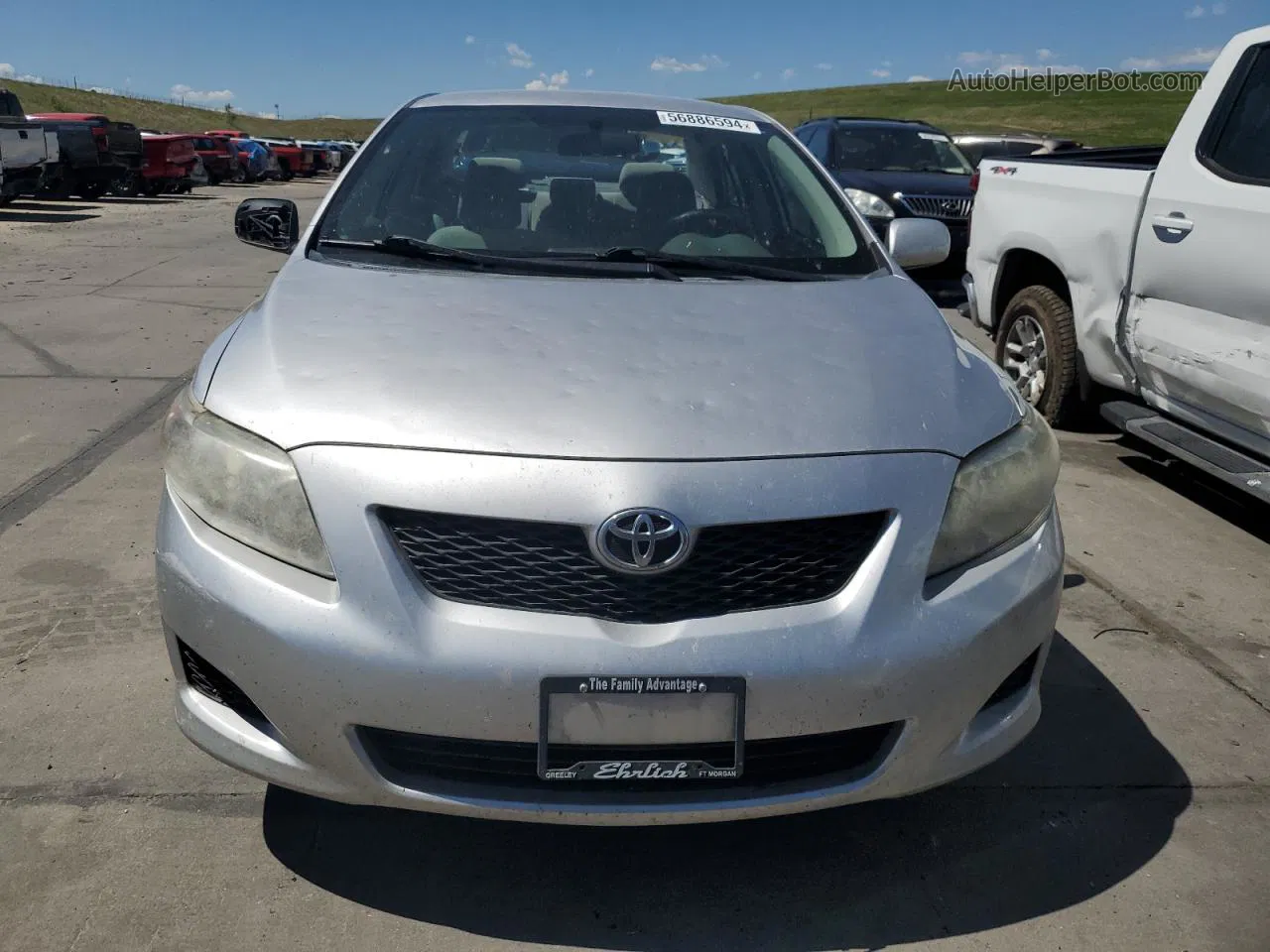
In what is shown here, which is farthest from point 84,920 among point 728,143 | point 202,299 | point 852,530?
point 202,299

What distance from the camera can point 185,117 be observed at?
3538 inches

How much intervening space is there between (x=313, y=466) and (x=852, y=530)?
96 cm

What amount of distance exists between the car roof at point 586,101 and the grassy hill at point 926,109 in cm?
4728

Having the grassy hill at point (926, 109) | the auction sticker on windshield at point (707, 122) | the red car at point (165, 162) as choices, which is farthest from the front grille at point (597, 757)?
the grassy hill at point (926, 109)

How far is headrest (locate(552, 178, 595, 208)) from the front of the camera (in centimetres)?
327

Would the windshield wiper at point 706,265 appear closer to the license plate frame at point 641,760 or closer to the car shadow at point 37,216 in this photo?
the license plate frame at point 641,760

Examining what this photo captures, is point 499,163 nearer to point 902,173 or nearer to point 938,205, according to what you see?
point 938,205

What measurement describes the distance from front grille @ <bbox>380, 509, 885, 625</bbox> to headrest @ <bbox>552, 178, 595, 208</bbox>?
1503 millimetres

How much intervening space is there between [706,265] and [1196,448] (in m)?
2.40

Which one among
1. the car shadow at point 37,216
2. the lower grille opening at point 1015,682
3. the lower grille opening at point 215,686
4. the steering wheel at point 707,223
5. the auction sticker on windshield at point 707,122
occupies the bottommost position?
the car shadow at point 37,216

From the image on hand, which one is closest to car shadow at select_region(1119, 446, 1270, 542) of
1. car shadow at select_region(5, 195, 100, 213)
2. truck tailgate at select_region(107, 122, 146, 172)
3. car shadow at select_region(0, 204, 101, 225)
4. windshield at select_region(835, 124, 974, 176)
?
windshield at select_region(835, 124, 974, 176)

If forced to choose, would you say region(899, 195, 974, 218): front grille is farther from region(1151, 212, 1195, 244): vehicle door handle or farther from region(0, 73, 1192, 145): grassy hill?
region(0, 73, 1192, 145): grassy hill

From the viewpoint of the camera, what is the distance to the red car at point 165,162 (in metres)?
24.6

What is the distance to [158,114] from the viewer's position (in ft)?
275
